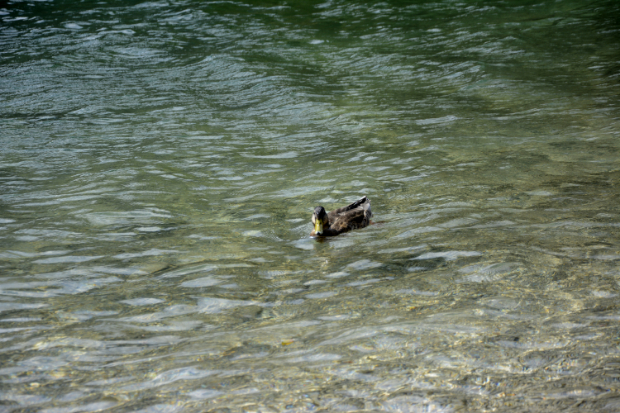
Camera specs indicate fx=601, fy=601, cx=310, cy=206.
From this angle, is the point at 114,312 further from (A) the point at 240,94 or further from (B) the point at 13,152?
(A) the point at 240,94

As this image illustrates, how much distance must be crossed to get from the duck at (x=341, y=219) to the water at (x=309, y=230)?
156 mm

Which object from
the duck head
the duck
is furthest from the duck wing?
the duck head

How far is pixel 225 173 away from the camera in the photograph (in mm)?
9188

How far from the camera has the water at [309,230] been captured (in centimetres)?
368

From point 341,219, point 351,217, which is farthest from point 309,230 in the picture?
point 351,217

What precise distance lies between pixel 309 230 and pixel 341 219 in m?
0.39

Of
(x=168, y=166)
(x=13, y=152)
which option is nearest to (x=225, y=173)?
(x=168, y=166)

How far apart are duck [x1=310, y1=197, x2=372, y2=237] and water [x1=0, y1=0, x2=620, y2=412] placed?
16 centimetres

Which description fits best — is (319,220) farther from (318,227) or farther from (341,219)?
(341,219)

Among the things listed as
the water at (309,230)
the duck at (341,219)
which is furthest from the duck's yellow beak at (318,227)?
the water at (309,230)

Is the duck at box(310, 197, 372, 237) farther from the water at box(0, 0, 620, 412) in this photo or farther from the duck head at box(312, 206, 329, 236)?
the water at box(0, 0, 620, 412)

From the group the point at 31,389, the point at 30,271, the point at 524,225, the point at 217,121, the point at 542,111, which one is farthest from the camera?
the point at 217,121

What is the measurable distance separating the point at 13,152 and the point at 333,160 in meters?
5.55

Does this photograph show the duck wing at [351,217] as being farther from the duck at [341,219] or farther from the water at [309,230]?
the water at [309,230]
